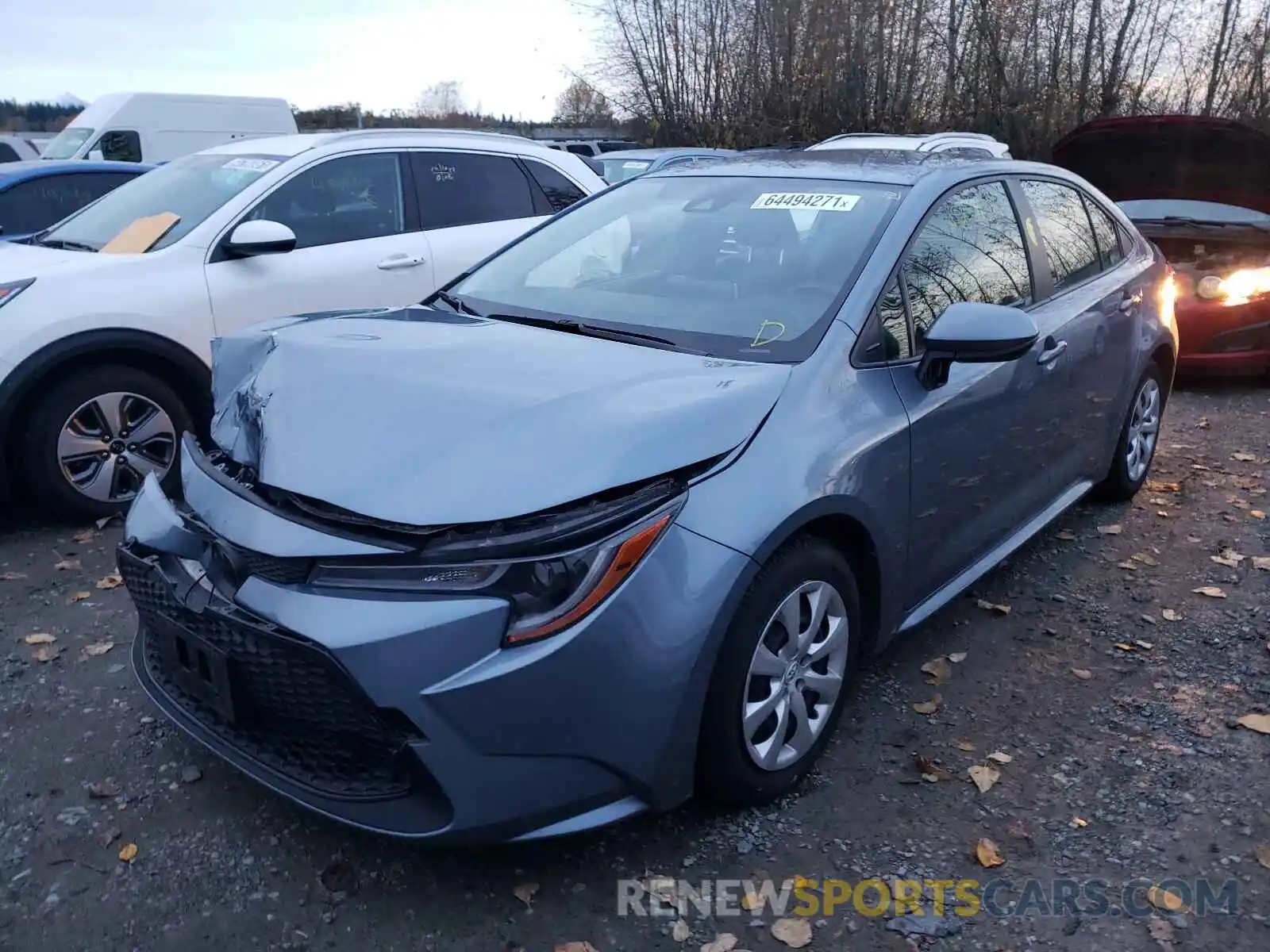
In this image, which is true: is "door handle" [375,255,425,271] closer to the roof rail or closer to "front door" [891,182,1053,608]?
the roof rail

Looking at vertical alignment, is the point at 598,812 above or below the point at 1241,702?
above

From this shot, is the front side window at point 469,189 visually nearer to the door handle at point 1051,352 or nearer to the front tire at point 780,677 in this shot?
the door handle at point 1051,352

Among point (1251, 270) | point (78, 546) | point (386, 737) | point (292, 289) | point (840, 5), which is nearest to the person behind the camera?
point (386, 737)

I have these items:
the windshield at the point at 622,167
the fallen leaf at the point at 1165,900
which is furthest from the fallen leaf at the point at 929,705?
the windshield at the point at 622,167

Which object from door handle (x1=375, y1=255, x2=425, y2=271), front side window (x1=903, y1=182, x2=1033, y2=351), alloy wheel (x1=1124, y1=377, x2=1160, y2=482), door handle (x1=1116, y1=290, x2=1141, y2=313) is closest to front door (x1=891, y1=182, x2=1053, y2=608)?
front side window (x1=903, y1=182, x2=1033, y2=351)

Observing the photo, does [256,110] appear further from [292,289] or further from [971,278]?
[971,278]

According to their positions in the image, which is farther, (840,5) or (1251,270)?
(840,5)

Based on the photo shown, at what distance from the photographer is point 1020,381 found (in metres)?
3.68

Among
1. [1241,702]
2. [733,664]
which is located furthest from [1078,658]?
[733,664]

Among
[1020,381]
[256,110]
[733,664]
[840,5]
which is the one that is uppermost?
[840,5]

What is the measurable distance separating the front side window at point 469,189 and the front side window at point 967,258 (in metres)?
3.30

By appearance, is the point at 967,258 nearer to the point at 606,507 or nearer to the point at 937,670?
the point at 937,670

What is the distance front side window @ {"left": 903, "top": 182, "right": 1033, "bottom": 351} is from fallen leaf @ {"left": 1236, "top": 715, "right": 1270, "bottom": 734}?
155 centimetres

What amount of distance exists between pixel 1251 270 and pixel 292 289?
6.40 metres
